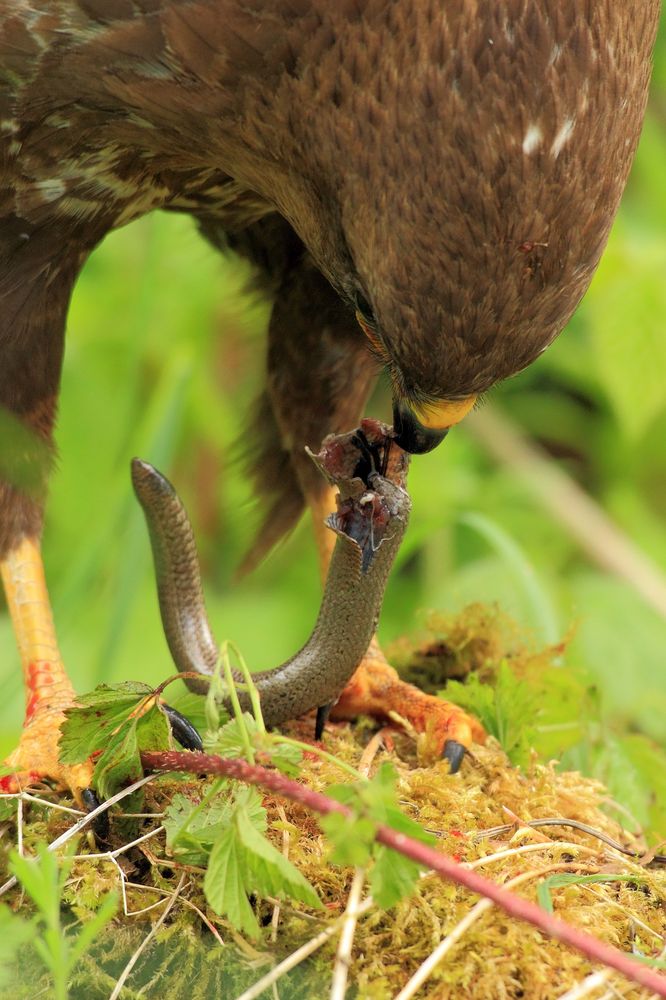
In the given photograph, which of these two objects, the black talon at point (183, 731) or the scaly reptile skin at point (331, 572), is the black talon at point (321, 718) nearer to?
the scaly reptile skin at point (331, 572)

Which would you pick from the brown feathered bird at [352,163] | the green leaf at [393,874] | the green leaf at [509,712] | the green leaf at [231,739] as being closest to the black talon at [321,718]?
the brown feathered bird at [352,163]

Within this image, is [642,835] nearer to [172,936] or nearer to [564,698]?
[564,698]

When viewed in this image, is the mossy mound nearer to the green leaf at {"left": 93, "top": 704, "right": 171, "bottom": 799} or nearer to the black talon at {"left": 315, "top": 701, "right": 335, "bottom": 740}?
the green leaf at {"left": 93, "top": 704, "right": 171, "bottom": 799}

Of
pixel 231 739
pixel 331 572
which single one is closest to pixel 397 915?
pixel 231 739

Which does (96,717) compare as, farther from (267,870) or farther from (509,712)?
(509,712)

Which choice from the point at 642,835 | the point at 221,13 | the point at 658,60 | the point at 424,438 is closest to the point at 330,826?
the point at 424,438

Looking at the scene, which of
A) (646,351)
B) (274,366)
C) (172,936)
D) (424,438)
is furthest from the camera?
(646,351)

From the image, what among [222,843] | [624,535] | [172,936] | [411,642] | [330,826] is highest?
[330,826]
